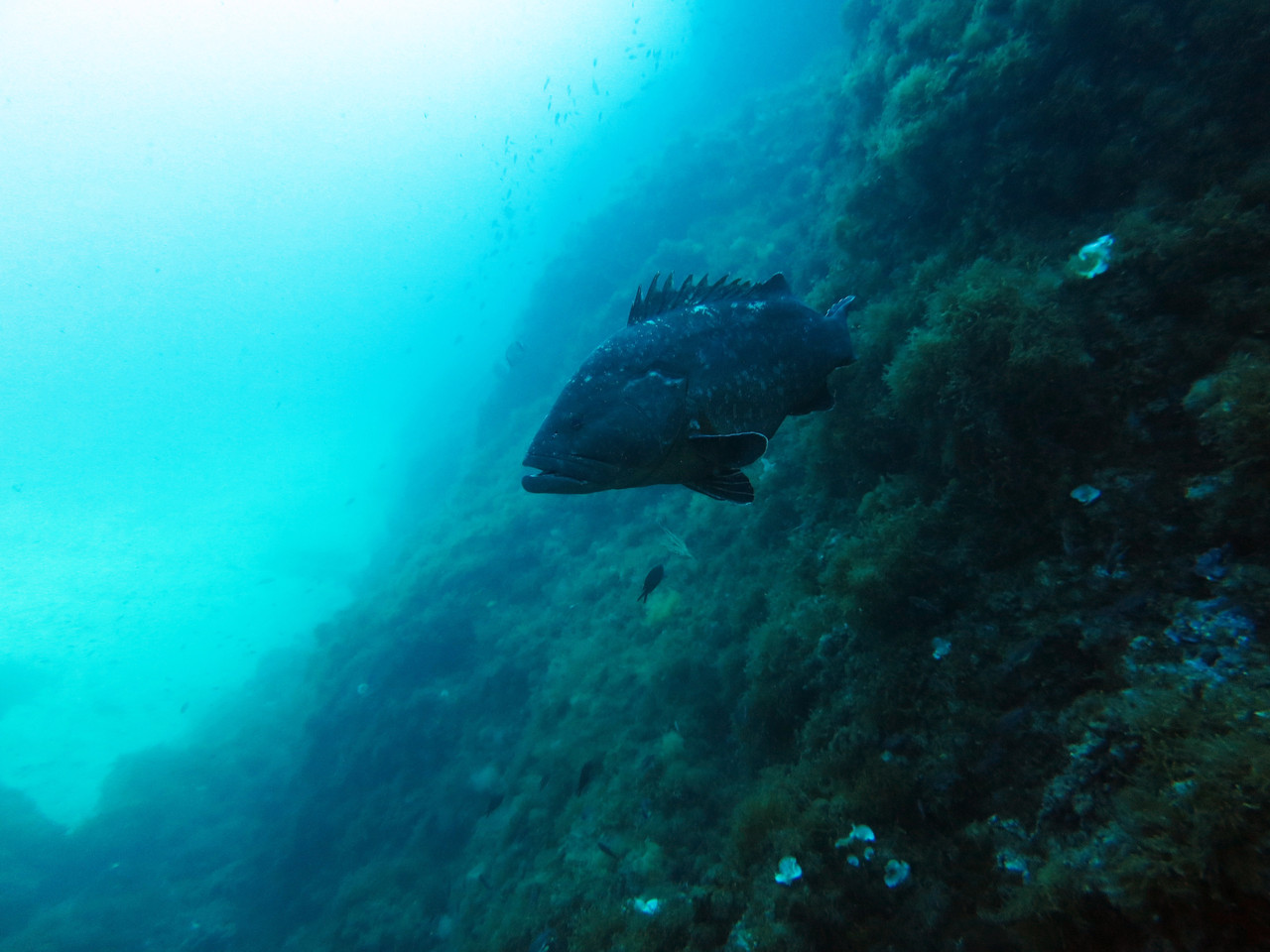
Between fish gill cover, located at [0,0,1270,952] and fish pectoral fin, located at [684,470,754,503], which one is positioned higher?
fish pectoral fin, located at [684,470,754,503]

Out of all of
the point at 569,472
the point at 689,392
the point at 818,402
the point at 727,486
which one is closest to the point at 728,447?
the point at 727,486

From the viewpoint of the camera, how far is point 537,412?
84.9 ft

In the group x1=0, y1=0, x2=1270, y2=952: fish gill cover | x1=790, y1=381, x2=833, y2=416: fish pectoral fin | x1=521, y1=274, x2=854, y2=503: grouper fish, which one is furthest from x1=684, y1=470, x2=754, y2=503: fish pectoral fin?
x1=0, y1=0, x2=1270, y2=952: fish gill cover

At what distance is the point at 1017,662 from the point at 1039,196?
186 inches

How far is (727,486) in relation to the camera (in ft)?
9.94

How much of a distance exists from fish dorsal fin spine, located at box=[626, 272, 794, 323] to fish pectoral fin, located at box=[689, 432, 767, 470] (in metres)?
1.08

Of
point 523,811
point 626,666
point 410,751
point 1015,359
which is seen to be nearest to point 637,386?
point 1015,359

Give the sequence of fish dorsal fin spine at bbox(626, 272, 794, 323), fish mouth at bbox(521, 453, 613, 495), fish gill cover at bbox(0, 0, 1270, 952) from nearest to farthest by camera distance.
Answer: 1. fish gill cover at bbox(0, 0, 1270, 952)
2. fish mouth at bbox(521, 453, 613, 495)
3. fish dorsal fin spine at bbox(626, 272, 794, 323)

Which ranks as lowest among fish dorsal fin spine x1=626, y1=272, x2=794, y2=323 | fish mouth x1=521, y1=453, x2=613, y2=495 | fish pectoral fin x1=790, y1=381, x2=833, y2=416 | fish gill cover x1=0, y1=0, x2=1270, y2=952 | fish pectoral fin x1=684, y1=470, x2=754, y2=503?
fish gill cover x1=0, y1=0, x2=1270, y2=952

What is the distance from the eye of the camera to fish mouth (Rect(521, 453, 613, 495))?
2.77 meters

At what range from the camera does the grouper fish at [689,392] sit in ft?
9.34

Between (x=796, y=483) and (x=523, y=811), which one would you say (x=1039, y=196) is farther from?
(x=523, y=811)

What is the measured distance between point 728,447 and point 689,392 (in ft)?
1.49

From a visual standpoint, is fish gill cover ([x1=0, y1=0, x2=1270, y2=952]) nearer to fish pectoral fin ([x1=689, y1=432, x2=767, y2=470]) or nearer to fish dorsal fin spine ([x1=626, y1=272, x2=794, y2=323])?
fish dorsal fin spine ([x1=626, y1=272, x2=794, y2=323])
